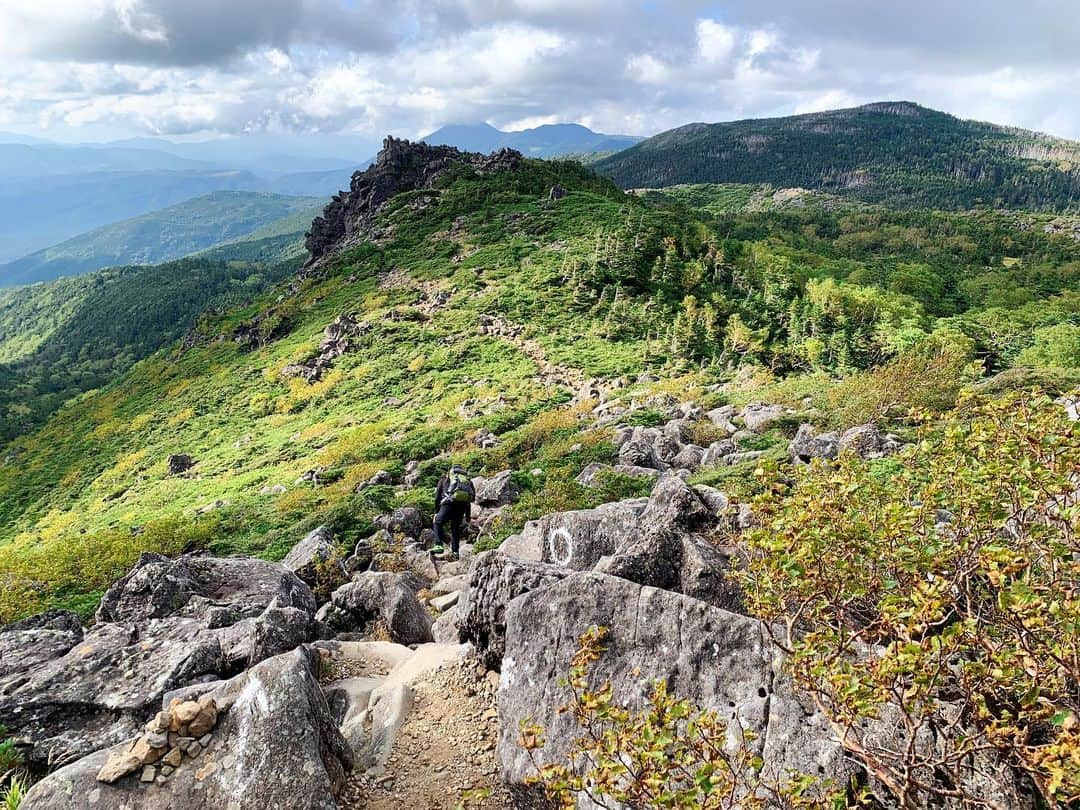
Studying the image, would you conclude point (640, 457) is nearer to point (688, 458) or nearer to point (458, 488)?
point (688, 458)

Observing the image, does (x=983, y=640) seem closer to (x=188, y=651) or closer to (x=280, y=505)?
(x=188, y=651)

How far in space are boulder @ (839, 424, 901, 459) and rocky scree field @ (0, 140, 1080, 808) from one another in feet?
0.66

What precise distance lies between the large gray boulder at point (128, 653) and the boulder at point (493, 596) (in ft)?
9.43

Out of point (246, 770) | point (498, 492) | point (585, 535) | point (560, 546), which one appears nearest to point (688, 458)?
point (498, 492)

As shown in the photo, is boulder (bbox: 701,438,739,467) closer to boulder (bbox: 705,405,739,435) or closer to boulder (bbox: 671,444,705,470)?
boulder (bbox: 671,444,705,470)

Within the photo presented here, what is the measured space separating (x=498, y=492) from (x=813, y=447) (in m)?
9.59

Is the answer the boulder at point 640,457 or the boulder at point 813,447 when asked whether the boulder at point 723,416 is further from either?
the boulder at point 813,447

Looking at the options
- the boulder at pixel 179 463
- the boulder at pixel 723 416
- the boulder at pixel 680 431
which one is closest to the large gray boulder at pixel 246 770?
the boulder at pixel 680 431

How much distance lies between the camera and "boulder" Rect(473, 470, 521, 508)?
61.7ft

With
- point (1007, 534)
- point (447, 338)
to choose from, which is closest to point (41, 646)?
point (1007, 534)

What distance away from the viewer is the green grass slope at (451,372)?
21.0 m

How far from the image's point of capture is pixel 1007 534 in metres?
6.40

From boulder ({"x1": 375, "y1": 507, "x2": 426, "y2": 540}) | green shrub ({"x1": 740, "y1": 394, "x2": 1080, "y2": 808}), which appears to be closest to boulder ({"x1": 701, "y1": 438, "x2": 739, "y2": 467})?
boulder ({"x1": 375, "y1": 507, "x2": 426, "y2": 540})

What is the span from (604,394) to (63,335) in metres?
211
